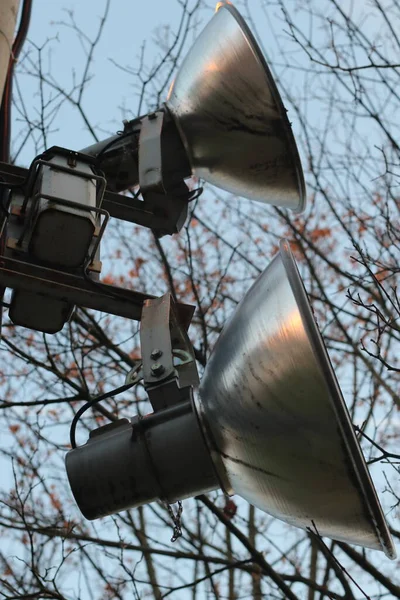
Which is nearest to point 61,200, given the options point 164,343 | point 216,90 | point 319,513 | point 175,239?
point 164,343

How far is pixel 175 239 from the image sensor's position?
6.36m

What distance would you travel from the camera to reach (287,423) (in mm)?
1605

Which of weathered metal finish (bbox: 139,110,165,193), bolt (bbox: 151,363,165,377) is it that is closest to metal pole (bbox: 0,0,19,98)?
weathered metal finish (bbox: 139,110,165,193)

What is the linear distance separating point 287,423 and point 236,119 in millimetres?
1217

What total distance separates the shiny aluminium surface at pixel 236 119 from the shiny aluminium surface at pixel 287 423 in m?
0.84

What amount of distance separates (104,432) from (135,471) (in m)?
0.15

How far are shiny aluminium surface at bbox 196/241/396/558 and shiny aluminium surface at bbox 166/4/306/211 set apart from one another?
0.84 meters

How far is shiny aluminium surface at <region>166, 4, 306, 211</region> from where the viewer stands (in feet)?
8.16

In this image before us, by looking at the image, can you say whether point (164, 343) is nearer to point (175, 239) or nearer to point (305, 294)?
point (305, 294)

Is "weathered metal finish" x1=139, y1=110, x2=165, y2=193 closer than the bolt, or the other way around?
the bolt

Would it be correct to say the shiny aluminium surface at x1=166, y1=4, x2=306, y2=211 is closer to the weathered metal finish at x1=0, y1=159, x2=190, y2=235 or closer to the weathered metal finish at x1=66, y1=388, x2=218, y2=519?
the weathered metal finish at x1=0, y1=159, x2=190, y2=235

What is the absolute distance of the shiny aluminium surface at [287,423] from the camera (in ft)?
5.08

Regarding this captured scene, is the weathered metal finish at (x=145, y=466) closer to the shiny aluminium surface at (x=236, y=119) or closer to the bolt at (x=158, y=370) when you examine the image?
the bolt at (x=158, y=370)

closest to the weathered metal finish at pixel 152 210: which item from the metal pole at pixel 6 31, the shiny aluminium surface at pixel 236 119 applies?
the shiny aluminium surface at pixel 236 119
